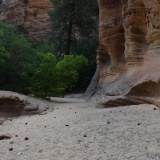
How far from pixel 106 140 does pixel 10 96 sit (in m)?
6.49

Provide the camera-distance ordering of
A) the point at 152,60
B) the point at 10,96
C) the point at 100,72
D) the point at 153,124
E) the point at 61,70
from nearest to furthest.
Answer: the point at 153,124 → the point at 152,60 → the point at 10,96 → the point at 61,70 → the point at 100,72

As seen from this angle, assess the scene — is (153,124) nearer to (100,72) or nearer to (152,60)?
(152,60)

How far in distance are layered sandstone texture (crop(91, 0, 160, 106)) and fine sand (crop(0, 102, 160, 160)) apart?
2.89 meters

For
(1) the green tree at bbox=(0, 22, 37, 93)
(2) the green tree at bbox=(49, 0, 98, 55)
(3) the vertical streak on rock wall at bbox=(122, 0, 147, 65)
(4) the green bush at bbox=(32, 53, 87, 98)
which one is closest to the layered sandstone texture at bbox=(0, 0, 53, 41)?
(2) the green tree at bbox=(49, 0, 98, 55)

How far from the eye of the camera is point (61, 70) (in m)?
16.2

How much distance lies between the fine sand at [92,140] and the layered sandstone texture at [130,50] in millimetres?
2886

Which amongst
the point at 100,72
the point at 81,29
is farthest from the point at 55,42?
the point at 100,72

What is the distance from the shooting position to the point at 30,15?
39.1 metres

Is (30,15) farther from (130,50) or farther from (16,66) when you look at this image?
(130,50)

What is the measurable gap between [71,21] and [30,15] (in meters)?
16.5

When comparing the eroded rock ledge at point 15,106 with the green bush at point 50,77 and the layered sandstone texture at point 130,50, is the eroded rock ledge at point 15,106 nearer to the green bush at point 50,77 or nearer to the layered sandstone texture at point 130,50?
the layered sandstone texture at point 130,50

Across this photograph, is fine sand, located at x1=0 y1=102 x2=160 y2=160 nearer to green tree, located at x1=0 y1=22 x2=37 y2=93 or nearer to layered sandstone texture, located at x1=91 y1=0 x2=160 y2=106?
layered sandstone texture, located at x1=91 y1=0 x2=160 y2=106

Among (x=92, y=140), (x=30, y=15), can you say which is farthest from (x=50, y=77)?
(x=30, y=15)

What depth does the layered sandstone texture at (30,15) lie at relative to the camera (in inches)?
1491
